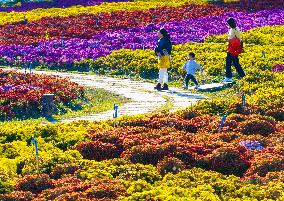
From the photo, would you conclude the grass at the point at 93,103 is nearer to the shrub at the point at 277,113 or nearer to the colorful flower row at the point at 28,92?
the colorful flower row at the point at 28,92

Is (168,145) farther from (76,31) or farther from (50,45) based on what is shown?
(76,31)

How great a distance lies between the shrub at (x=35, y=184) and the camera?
542 inches

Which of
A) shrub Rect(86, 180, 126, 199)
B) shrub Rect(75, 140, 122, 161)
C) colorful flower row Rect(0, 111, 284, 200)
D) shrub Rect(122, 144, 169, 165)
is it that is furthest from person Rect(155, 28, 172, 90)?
shrub Rect(86, 180, 126, 199)

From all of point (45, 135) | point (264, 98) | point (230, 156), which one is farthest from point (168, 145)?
point (264, 98)

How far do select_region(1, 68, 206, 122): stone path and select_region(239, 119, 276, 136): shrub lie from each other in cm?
422

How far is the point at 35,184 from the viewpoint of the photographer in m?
13.8

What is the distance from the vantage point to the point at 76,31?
139 ft

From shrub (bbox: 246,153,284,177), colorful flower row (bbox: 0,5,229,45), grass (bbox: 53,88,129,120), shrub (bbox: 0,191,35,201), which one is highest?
colorful flower row (bbox: 0,5,229,45)

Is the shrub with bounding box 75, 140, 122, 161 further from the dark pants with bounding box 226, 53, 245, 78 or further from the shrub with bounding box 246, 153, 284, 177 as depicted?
the dark pants with bounding box 226, 53, 245, 78

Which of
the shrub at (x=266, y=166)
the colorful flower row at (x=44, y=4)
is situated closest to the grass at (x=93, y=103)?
the shrub at (x=266, y=166)

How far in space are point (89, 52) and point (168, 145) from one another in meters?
19.6

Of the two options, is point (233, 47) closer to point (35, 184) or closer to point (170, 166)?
point (170, 166)

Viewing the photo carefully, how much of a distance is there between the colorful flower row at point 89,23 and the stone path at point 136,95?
36.1 ft

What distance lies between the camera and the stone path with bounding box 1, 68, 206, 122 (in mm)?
21953
